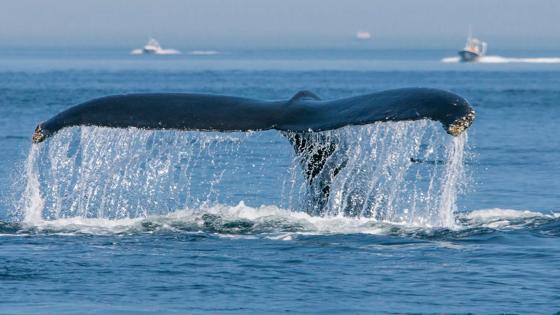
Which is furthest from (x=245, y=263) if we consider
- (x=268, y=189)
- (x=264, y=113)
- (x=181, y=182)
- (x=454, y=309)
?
(x=181, y=182)

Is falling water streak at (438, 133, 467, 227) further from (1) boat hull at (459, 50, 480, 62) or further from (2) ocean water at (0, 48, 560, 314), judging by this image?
(1) boat hull at (459, 50, 480, 62)

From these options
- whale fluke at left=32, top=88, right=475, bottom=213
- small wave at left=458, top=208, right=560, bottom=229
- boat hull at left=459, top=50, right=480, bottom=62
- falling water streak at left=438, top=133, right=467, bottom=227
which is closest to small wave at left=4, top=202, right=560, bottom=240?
small wave at left=458, top=208, right=560, bottom=229

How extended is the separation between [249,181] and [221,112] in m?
7.34

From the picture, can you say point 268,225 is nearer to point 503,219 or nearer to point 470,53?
point 503,219

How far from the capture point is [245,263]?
9.82 metres

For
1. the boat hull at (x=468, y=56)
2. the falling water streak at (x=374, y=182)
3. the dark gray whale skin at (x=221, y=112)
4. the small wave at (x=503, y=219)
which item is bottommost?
the small wave at (x=503, y=219)

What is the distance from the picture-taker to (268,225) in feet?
37.4

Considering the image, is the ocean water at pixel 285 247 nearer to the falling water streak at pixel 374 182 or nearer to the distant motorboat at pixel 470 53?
the falling water streak at pixel 374 182

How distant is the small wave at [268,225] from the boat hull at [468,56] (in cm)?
9891

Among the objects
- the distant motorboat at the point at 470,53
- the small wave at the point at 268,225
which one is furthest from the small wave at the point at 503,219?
the distant motorboat at the point at 470,53

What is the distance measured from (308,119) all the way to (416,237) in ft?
6.75

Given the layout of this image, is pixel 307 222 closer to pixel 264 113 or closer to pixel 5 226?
pixel 264 113

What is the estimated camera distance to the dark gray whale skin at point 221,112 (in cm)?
880

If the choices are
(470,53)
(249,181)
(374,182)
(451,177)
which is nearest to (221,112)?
(374,182)
